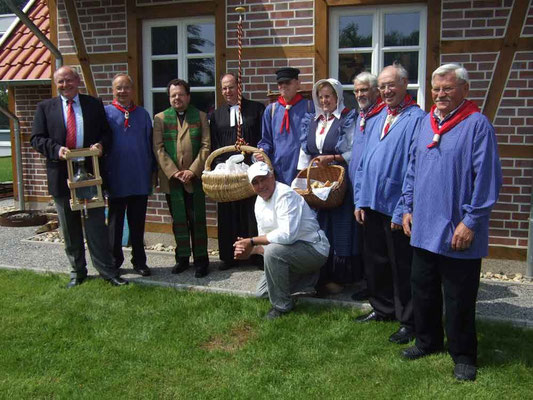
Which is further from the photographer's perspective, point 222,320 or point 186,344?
point 222,320

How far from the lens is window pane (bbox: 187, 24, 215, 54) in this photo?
709 cm

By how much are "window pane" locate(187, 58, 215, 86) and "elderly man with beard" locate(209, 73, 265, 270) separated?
1147mm

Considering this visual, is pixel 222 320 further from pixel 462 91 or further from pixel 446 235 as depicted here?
pixel 462 91

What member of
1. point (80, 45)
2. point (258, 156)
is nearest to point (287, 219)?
point (258, 156)

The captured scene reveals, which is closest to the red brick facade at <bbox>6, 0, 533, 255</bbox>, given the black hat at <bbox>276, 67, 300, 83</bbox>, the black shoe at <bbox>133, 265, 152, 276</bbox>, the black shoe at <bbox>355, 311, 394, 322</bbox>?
the black hat at <bbox>276, 67, 300, 83</bbox>

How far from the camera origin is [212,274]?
20.0 feet

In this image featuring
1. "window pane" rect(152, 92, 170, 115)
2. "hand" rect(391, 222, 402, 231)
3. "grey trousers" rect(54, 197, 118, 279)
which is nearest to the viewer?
"hand" rect(391, 222, 402, 231)

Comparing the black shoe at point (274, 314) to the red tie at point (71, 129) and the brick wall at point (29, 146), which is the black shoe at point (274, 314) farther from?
the brick wall at point (29, 146)

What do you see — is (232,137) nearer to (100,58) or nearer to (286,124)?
(286,124)

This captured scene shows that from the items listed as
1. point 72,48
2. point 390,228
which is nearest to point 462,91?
point 390,228

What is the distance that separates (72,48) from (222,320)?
15.4 feet

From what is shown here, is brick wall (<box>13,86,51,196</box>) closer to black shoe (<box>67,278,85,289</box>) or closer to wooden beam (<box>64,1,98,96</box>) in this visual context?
wooden beam (<box>64,1,98,96</box>)

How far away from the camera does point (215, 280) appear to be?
5.87 metres

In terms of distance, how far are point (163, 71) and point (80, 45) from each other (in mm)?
→ 1196
